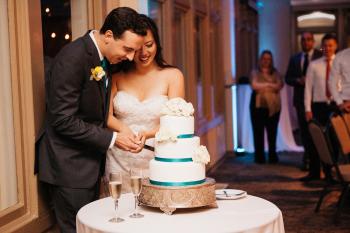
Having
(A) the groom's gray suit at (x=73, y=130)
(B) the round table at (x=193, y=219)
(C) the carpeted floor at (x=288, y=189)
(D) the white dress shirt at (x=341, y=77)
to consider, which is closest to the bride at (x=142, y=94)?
(A) the groom's gray suit at (x=73, y=130)

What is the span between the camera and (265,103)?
8.20m

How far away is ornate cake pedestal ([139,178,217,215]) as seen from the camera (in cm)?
240

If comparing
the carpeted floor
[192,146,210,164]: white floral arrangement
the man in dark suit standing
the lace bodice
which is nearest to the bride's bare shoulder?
the lace bodice

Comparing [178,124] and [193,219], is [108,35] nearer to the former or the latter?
[178,124]

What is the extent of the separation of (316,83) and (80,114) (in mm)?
4402

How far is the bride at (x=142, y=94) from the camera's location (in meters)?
3.35

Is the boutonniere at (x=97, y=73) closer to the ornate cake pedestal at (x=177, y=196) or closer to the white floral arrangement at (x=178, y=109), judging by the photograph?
the white floral arrangement at (x=178, y=109)

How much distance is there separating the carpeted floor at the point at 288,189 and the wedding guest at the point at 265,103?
0.33m

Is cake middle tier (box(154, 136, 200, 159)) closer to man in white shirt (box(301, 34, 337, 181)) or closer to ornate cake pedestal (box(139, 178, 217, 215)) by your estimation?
ornate cake pedestal (box(139, 178, 217, 215))

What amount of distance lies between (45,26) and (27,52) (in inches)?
14.9

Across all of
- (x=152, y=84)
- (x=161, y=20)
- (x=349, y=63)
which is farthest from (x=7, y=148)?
(x=349, y=63)

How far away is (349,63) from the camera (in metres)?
5.95

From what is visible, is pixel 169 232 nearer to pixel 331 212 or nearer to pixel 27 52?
pixel 27 52

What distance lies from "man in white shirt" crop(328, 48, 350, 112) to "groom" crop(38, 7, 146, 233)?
11.8ft
